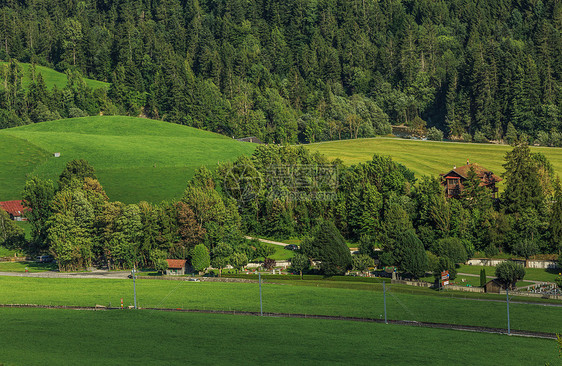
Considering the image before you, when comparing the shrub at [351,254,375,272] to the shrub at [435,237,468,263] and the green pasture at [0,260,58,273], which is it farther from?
the green pasture at [0,260,58,273]

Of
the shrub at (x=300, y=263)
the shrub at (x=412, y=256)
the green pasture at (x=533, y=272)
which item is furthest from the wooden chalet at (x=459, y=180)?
the shrub at (x=300, y=263)

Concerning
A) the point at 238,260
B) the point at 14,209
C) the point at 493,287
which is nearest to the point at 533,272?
the point at 493,287

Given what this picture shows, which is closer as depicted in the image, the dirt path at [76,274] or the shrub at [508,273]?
the shrub at [508,273]

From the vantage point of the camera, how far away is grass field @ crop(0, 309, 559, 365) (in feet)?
244

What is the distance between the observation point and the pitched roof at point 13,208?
155 m

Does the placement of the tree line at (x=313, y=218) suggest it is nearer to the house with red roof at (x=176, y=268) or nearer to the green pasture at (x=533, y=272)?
the green pasture at (x=533, y=272)

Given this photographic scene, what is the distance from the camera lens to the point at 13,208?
155750 mm

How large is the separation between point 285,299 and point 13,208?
240 feet

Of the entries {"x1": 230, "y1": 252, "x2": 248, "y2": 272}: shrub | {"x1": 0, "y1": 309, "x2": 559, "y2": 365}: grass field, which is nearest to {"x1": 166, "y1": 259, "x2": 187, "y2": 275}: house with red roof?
{"x1": 230, "y1": 252, "x2": 248, "y2": 272}: shrub

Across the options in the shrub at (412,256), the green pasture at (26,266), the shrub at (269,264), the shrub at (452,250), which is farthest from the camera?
the green pasture at (26,266)

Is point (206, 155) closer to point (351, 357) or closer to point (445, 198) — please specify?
point (445, 198)

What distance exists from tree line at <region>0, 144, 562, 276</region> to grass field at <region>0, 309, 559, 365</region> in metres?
31.4

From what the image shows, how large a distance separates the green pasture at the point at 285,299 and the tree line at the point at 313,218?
402 inches

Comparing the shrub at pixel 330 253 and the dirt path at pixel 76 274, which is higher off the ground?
the shrub at pixel 330 253
